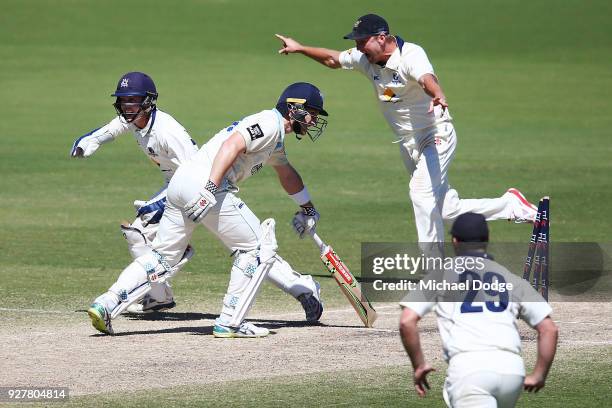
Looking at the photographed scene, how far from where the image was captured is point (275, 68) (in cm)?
3928

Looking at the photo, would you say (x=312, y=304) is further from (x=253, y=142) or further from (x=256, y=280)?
(x=253, y=142)

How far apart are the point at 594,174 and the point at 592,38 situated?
25276 millimetres

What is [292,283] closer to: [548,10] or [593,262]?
[593,262]

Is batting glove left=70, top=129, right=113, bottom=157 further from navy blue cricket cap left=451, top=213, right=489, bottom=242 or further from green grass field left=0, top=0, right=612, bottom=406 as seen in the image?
navy blue cricket cap left=451, top=213, right=489, bottom=242

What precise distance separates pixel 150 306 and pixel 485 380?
563cm

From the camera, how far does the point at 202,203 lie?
921 cm

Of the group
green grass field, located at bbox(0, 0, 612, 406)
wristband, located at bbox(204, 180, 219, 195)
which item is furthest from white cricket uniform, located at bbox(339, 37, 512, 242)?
wristband, located at bbox(204, 180, 219, 195)

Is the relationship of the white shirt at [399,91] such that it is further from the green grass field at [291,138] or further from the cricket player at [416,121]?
the green grass field at [291,138]

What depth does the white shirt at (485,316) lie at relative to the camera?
5.76 meters

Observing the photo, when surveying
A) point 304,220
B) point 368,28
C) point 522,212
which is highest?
point 368,28

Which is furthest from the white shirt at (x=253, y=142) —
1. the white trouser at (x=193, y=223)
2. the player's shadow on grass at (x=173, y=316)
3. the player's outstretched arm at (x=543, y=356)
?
the player's outstretched arm at (x=543, y=356)

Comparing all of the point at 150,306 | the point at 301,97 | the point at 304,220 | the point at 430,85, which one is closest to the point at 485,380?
the point at 301,97

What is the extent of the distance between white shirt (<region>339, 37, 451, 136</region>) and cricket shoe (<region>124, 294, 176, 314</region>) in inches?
99.7

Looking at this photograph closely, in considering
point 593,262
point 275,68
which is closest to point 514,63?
point 275,68
